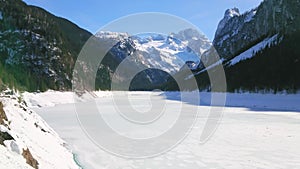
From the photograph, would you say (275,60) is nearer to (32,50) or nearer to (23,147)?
(32,50)

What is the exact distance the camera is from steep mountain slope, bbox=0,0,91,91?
80188 mm

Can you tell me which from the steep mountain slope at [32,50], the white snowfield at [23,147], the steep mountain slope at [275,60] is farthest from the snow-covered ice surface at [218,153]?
the steep mountain slope at [32,50]

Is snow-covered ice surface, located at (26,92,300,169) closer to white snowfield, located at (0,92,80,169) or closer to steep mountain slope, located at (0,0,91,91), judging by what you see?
white snowfield, located at (0,92,80,169)

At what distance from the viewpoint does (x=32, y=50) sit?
89438 mm

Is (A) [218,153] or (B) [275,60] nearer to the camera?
(A) [218,153]

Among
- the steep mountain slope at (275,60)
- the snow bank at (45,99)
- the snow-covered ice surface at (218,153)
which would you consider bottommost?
the snow-covered ice surface at (218,153)

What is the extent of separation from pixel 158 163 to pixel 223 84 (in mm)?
92965

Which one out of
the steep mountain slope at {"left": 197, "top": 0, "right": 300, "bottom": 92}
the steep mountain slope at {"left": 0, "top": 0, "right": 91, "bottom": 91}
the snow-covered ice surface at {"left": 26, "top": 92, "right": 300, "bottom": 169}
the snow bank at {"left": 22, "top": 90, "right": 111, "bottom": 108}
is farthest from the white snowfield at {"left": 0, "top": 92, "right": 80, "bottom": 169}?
the steep mountain slope at {"left": 0, "top": 0, "right": 91, "bottom": 91}

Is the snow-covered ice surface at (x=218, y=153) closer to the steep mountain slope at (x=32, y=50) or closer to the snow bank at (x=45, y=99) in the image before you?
the snow bank at (x=45, y=99)

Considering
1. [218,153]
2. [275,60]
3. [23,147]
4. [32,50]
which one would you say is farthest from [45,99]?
[275,60]

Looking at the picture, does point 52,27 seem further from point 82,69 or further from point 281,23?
point 281,23

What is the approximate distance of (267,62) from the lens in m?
83.2

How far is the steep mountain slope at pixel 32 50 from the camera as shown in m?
80.2

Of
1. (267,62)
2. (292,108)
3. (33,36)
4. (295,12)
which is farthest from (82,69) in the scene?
(292,108)
